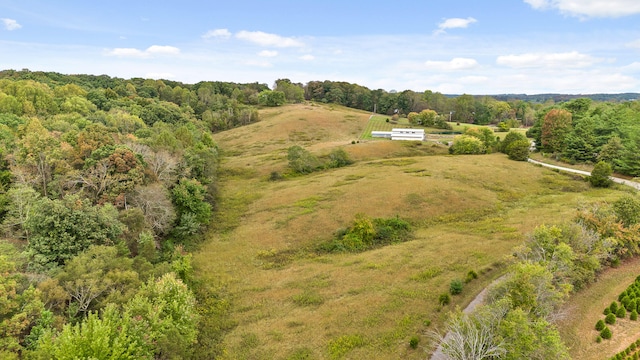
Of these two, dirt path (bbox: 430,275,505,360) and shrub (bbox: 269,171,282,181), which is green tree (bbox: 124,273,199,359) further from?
shrub (bbox: 269,171,282,181)

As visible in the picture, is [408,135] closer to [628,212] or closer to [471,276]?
[628,212]

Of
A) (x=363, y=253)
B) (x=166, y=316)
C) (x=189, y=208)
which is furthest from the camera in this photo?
(x=189, y=208)

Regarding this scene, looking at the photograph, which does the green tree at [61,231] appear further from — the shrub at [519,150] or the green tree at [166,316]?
the shrub at [519,150]

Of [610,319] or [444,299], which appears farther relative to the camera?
[444,299]

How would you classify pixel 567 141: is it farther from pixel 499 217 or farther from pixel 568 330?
pixel 568 330

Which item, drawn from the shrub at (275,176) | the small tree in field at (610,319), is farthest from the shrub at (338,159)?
the small tree in field at (610,319)

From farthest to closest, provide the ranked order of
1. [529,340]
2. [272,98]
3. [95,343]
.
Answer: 1. [272,98]
2. [529,340]
3. [95,343]

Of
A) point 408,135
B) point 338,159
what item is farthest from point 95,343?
point 408,135

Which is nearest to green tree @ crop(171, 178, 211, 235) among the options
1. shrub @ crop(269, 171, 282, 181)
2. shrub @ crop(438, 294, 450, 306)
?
shrub @ crop(269, 171, 282, 181)
